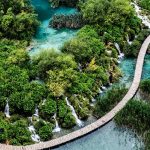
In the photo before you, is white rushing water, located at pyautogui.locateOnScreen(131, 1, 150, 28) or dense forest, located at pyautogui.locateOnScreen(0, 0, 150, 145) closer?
dense forest, located at pyautogui.locateOnScreen(0, 0, 150, 145)

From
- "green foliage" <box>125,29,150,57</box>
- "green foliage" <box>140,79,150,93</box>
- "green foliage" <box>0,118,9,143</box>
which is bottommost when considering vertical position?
"green foliage" <box>125,29,150,57</box>

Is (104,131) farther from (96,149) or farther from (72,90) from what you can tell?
(72,90)

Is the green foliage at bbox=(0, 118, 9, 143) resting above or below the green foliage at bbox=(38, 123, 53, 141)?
above

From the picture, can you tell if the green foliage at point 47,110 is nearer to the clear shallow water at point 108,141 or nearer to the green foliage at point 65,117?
the green foliage at point 65,117

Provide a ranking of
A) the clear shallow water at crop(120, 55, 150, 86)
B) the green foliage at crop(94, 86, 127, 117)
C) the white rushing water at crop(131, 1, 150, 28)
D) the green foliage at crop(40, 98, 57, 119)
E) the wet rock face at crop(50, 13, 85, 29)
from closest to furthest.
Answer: the green foliage at crop(40, 98, 57, 119) < the green foliage at crop(94, 86, 127, 117) < the clear shallow water at crop(120, 55, 150, 86) < the wet rock face at crop(50, 13, 85, 29) < the white rushing water at crop(131, 1, 150, 28)

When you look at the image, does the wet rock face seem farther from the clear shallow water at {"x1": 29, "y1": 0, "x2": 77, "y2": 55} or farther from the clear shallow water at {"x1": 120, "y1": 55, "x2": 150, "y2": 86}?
the clear shallow water at {"x1": 120, "y1": 55, "x2": 150, "y2": 86}

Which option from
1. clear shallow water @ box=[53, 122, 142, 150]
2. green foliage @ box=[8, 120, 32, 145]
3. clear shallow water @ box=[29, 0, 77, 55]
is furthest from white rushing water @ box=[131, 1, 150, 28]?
green foliage @ box=[8, 120, 32, 145]

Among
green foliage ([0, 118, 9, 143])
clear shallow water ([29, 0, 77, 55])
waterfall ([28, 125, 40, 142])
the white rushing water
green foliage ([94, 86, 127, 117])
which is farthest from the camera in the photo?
the white rushing water
